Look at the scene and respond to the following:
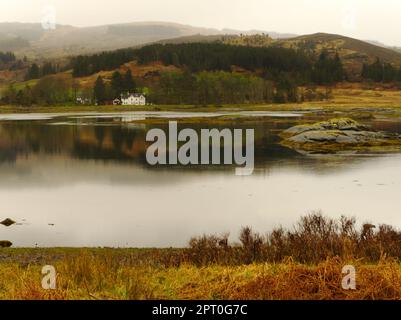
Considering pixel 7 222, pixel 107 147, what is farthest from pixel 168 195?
pixel 107 147

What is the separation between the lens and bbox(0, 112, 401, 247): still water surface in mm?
30859

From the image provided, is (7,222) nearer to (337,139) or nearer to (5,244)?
(5,244)

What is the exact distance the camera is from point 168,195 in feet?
133

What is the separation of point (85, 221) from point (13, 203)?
26.9 ft

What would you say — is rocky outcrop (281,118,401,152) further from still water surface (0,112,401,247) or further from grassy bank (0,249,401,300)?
grassy bank (0,249,401,300)

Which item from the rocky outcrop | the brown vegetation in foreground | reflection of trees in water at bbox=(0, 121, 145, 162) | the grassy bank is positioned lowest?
reflection of trees in water at bbox=(0, 121, 145, 162)

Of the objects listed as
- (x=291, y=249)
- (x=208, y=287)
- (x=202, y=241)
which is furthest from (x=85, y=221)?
(x=208, y=287)

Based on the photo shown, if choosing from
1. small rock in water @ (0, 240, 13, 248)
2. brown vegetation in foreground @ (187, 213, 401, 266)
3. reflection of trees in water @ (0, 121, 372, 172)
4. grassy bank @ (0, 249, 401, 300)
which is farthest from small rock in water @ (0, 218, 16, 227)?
reflection of trees in water @ (0, 121, 372, 172)

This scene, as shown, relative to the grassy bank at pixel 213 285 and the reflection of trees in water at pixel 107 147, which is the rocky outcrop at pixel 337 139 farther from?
the grassy bank at pixel 213 285

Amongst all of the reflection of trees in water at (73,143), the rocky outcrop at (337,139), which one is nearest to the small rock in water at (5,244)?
the reflection of trees in water at (73,143)

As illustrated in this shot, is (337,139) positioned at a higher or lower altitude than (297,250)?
lower

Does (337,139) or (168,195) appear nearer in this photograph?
(168,195)

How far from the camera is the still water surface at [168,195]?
3086cm
